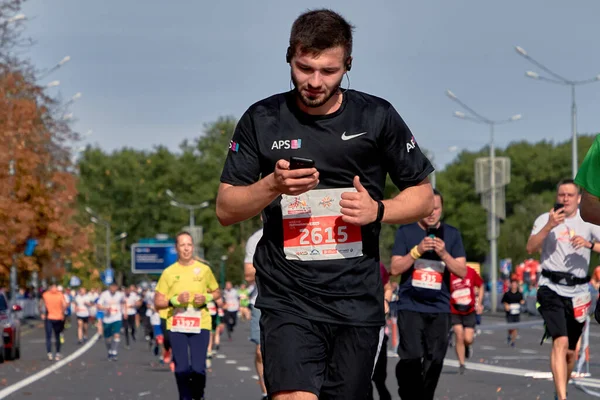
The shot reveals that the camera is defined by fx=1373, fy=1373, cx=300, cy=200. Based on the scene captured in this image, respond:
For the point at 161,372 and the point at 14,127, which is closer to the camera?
the point at 161,372

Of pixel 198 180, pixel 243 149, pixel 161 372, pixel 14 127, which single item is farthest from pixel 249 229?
pixel 243 149

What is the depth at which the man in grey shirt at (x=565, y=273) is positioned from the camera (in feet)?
38.8

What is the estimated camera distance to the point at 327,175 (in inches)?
218

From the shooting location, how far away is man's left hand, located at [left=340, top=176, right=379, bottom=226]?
528cm

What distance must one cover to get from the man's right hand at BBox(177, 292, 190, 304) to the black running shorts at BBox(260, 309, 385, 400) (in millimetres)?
7517

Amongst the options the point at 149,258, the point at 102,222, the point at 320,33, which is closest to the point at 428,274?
the point at 320,33

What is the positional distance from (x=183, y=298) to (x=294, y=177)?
8.13m

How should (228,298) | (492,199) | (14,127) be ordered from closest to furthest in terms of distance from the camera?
(14,127), (228,298), (492,199)

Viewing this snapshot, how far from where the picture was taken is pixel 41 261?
2009 inches

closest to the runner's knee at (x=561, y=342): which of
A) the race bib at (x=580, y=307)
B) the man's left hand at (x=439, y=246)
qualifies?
the race bib at (x=580, y=307)

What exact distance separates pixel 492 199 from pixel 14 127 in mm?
29550

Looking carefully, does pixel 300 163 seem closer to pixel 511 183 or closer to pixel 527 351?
pixel 527 351

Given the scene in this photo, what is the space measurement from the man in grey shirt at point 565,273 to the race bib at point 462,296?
15.0 feet

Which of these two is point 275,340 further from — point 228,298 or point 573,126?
point 573,126
